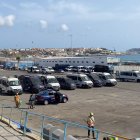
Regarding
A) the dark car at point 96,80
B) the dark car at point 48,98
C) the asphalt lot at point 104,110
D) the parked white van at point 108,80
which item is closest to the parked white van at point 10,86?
the asphalt lot at point 104,110

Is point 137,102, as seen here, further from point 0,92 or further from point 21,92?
point 0,92

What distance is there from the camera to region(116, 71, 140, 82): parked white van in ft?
196

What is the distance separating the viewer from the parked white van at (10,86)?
4097 centimetres

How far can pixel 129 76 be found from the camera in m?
60.8

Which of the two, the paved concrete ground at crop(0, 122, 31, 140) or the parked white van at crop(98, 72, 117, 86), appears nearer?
the paved concrete ground at crop(0, 122, 31, 140)

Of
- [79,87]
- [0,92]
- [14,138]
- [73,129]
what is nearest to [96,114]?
[73,129]

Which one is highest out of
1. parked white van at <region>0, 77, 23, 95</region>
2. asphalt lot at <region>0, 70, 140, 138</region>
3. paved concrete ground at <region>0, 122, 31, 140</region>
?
parked white van at <region>0, 77, 23, 95</region>

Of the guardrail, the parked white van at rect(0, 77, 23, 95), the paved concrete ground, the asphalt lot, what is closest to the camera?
the guardrail

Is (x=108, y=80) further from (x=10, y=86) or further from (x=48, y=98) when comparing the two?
(x=48, y=98)

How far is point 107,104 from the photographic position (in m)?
34.1

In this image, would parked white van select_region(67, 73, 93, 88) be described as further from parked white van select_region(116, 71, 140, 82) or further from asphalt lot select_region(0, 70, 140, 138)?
parked white van select_region(116, 71, 140, 82)

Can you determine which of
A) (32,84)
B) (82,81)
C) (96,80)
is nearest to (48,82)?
(32,84)

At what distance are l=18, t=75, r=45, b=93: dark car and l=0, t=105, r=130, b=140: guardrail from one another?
12.4m

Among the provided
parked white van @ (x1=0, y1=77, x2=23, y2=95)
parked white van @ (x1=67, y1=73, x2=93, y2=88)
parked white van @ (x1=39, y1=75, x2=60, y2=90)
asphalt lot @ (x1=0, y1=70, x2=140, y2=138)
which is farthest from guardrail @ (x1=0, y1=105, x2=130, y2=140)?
parked white van @ (x1=67, y1=73, x2=93, y2=88)
